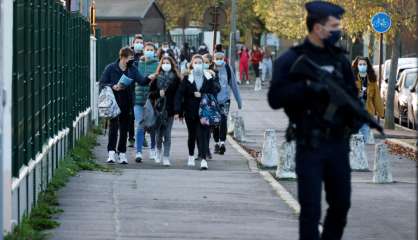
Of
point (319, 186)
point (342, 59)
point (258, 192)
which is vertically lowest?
point (258, 192)

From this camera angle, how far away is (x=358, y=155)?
2075 centimetres

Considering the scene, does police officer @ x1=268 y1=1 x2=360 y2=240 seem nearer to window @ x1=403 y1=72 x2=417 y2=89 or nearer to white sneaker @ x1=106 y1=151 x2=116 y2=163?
white sneaker @ x1=106 y1=151 x2=116 y2=163

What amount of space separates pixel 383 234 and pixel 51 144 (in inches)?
189

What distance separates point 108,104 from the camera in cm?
2066

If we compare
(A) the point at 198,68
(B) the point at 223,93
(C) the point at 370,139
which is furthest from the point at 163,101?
(C) the point at 370,139

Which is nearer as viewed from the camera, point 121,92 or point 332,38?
point 332,38

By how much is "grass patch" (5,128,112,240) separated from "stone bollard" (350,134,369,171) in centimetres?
371

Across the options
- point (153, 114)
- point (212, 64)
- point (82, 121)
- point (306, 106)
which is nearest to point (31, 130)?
point (306, 106)

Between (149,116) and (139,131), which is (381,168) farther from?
(139,131)

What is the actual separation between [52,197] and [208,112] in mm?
6012

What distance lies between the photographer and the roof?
73375 mm

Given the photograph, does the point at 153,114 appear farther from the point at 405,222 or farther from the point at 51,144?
the point at 405,222

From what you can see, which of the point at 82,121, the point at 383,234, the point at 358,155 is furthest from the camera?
the point at 82,121

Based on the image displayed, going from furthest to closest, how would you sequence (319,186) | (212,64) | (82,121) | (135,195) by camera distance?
(82,121), (212,64), (135,195), (319,186)
